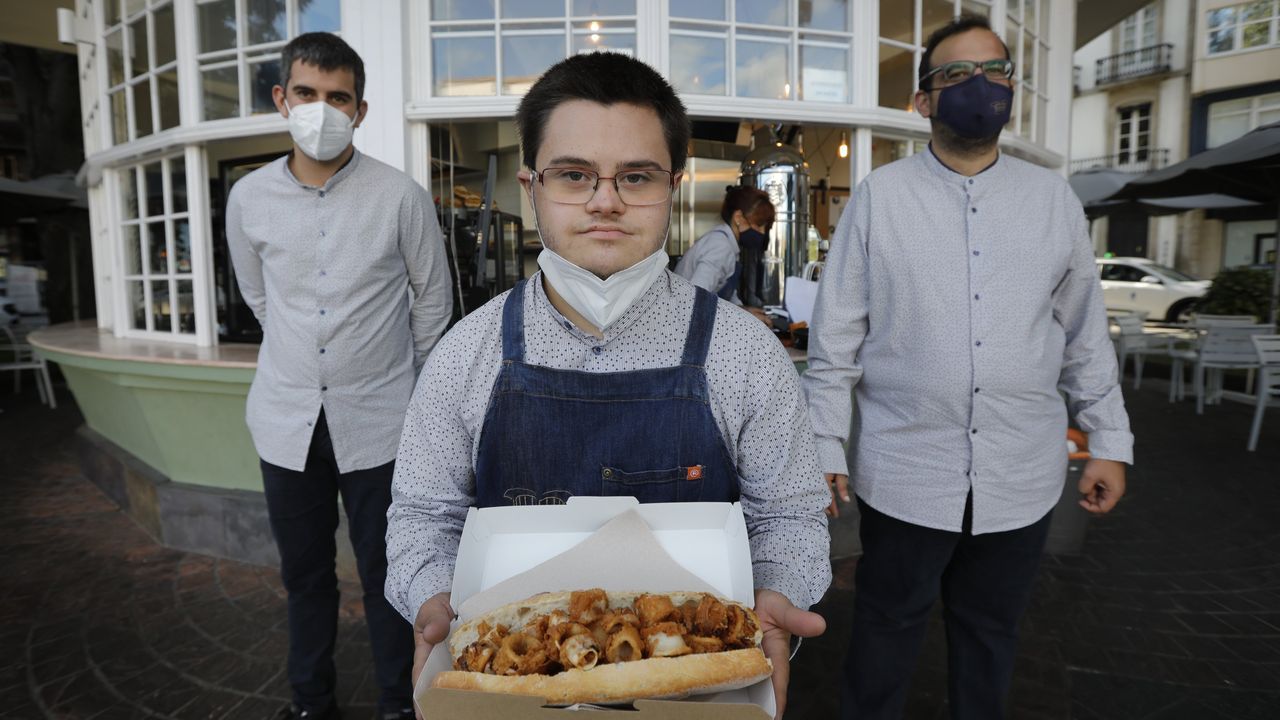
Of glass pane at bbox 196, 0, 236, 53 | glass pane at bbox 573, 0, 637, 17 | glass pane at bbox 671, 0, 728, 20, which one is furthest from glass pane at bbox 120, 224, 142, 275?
glass pane at bbox 671, 0, 728, 20

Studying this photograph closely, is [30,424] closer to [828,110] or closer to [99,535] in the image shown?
[99,535]

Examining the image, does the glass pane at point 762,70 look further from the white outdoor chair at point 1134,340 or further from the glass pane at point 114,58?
the white outdoor chair at point 1134,340

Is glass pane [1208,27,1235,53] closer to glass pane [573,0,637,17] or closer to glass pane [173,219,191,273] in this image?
glass pane [573,0,637,17]

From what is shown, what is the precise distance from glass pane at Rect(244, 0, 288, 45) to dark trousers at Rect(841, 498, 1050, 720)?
13.7ft

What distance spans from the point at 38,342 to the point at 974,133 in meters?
6.61

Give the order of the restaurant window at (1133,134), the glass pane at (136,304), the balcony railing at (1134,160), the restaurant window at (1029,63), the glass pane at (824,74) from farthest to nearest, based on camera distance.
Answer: the restaurant window at (1133,134) → the balcony railing at (1134,160) → the restaurant window at (1029,63) → the glass pane at (136,304) → the glass pane at (824,74)

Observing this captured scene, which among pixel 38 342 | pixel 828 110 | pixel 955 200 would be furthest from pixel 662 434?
pixel 38 342

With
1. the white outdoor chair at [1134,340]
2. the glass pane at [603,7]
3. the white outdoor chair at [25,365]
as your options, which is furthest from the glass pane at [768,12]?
the white outdoor chair at [25,365]

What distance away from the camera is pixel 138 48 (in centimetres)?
489

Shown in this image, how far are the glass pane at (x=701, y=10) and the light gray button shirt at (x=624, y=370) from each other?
3581 mm

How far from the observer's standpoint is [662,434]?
1.34 meters

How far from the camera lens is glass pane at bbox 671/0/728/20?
443 cm

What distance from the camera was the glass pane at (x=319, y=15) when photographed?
4.21 meters

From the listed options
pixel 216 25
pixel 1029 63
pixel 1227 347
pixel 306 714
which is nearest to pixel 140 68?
pixel 216 25
